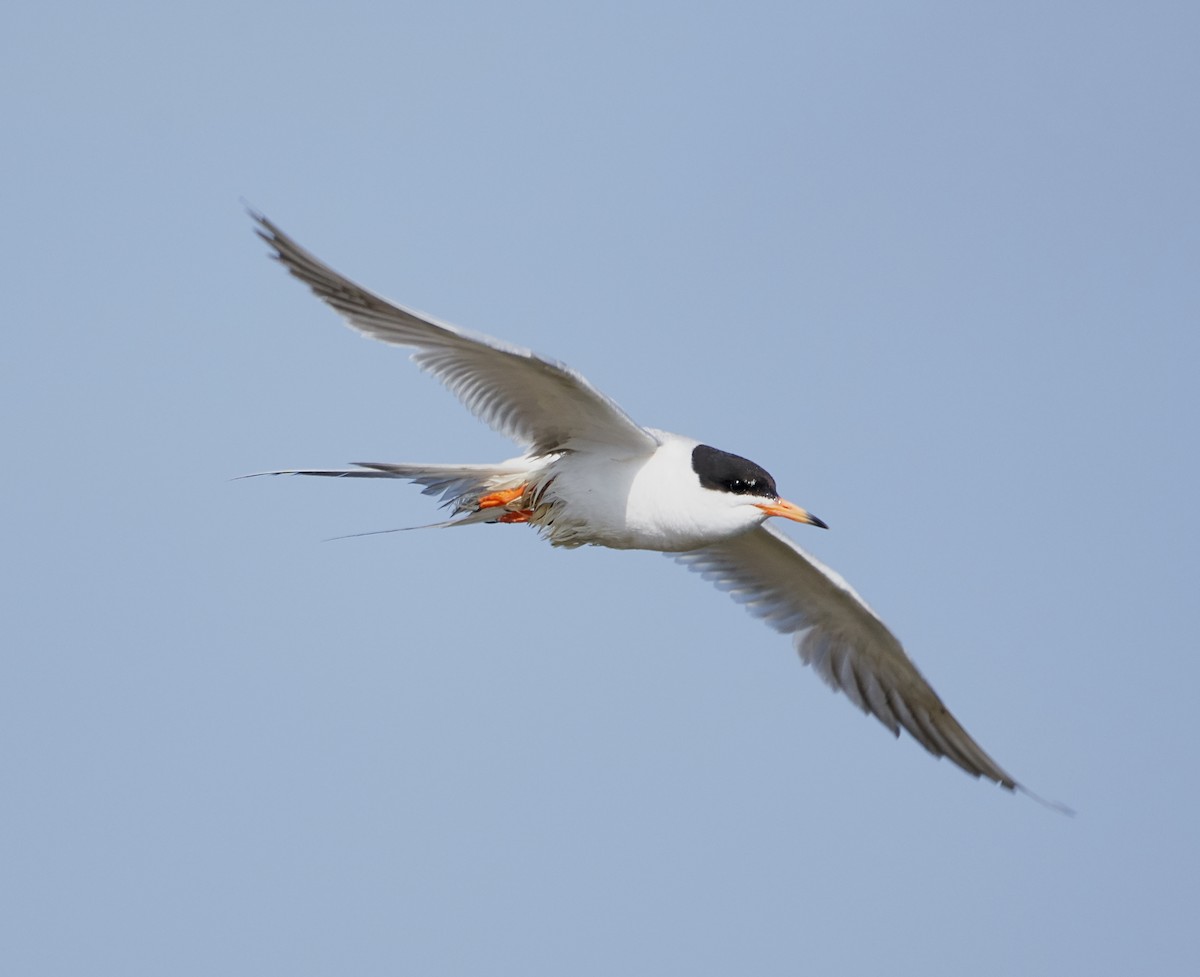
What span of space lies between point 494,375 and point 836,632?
10.0ft

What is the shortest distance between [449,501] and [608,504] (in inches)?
38.3

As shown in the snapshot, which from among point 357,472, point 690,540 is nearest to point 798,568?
point 690,540

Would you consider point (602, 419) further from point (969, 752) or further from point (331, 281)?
point (969, 752)

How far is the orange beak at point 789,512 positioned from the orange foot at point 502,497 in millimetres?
1321

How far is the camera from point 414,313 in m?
7.09

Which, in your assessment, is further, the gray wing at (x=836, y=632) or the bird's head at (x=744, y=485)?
the gray wing at (x=836, y=632)

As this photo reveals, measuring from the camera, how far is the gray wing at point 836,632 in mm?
9172

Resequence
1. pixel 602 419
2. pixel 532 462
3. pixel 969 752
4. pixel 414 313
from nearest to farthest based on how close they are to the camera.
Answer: pixel 414 313 → pixel 602 419 → pixel 532 462 → pixel 969 752

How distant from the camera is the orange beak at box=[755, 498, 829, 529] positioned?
25.4 ft

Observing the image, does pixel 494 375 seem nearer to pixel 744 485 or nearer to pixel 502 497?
pixel 502 497

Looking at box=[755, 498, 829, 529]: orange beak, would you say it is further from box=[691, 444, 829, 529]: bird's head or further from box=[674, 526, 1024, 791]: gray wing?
box=[674, 526, 1024, 791]: gray wing

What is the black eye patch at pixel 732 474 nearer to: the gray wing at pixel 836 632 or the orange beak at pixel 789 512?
the orange beak at pixel 789 512

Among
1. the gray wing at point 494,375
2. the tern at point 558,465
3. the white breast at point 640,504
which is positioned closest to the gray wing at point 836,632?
the tern at point 558,465

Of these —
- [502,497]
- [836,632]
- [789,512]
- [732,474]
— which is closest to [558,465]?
[502,497]
